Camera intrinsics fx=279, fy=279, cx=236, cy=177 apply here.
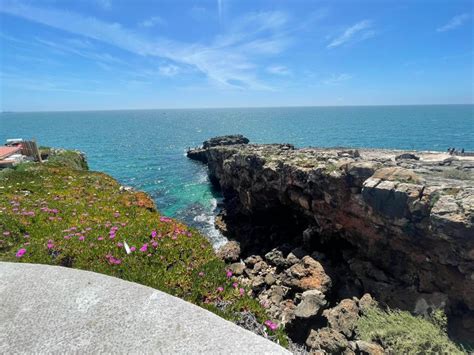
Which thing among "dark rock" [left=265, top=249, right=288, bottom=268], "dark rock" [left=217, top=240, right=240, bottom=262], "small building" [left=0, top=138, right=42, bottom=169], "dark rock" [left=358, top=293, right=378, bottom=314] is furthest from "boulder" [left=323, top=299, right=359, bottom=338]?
"small building" [left=0, top=138, right=42, bottom=169]

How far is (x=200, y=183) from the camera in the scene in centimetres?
5103

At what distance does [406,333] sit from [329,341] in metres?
3.19

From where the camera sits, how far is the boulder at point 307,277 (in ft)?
55.5

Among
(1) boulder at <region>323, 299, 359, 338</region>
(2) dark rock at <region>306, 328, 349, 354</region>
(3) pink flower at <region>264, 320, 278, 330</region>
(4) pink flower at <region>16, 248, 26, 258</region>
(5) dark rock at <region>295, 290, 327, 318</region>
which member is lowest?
(1) boulder at <region>323, 299, 359, 338</region>

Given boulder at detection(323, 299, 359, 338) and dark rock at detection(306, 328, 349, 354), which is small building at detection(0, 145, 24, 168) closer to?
dark rock at detection(306, 328, 349, 354)

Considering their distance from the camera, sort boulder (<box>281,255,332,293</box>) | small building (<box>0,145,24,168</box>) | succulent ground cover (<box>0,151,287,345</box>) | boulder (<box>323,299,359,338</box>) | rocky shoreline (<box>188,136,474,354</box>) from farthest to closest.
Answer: small building (<box>0,145,24,168</box>)
boulder (<box>281,255,332,293</box>)
rocky shoreline (<box>188,136,474,354</box>)
boulder (<box>323,299,359,338</box>)
succulent ground cover (<box>0,151,287,345</box>)

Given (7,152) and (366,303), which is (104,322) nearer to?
(366,303)

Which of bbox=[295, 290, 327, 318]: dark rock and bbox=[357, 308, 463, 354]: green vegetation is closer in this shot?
bbox=[357, 308, 463, 354]: green vegetation

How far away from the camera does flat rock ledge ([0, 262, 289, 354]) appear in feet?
16.4

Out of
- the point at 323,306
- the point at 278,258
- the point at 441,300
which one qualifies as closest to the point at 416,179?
the point at 441,300

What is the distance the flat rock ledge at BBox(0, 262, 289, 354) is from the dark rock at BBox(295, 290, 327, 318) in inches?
396

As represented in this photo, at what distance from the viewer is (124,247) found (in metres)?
Answer: 9.02

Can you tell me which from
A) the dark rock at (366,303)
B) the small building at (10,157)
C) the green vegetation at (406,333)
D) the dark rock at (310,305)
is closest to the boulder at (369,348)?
the green vegetation at (406,333)

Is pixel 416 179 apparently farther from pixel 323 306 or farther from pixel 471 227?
pixel 323 306
